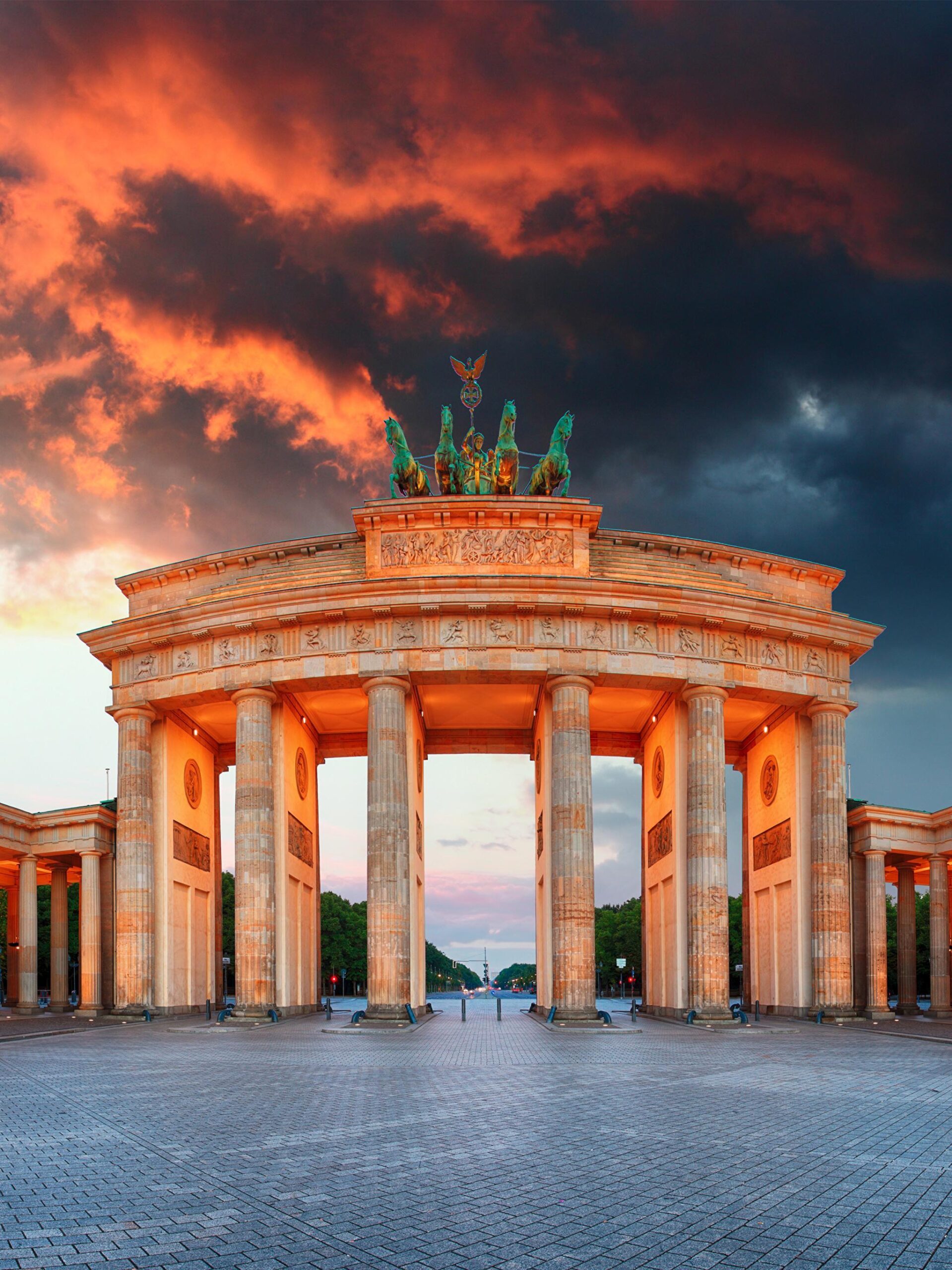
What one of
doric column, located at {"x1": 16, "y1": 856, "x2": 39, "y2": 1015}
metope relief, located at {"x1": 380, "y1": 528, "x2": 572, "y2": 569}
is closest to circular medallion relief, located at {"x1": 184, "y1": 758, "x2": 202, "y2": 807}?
doric column, located at {"x1": 16, "y1": 856, "x2": 39, "y2": 1015}

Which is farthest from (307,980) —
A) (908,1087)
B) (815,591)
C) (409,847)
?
(908,1087)

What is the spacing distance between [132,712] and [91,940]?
42.2 feet

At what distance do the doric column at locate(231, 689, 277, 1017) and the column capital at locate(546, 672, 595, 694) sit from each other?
10926mm

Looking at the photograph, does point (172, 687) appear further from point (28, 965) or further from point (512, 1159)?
point (512, 1159)

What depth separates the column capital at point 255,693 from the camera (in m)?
38.8

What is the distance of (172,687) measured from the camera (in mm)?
40438

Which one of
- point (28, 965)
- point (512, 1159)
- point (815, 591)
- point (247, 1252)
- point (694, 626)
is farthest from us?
point (28, 965)

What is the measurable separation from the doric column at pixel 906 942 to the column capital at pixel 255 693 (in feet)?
104

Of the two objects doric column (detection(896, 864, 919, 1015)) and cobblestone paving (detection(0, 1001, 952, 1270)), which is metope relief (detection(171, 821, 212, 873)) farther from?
doric column (detection(896, 864, 919, 1015))

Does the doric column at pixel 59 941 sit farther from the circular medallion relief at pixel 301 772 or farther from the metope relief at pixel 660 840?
the metope relief at pixel 660 840

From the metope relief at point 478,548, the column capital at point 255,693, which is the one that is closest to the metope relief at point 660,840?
the metope relief at point 478,548

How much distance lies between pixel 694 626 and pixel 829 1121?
86.9 ft

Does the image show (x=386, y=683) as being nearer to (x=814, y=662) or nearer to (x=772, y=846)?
(x=814, y=662)

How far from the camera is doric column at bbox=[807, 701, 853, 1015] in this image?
38.6 meters
